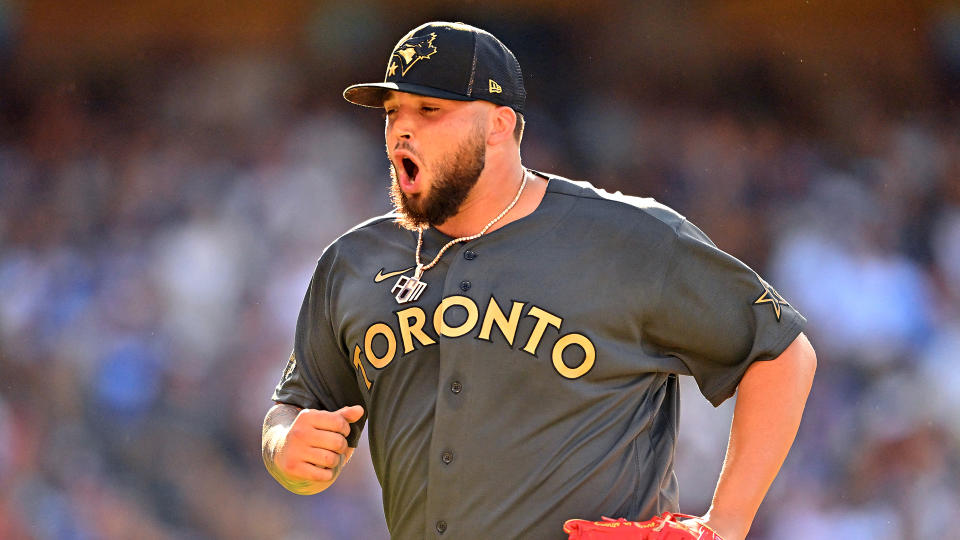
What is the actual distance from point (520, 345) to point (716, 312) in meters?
0.40

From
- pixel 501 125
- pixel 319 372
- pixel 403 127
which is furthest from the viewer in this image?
pixel 319 372

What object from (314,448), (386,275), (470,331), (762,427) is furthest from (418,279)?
(762,427)

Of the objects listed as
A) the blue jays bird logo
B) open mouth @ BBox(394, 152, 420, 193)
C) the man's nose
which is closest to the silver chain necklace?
open mouth @ BBox(394, 152, 420, 193)

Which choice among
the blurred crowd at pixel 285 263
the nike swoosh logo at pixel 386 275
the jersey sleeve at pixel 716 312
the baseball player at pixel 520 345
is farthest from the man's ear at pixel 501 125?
the blurred crowd at pixel 285 263

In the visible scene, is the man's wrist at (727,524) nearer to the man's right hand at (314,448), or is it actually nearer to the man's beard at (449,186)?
the man's right hand at (314,448)

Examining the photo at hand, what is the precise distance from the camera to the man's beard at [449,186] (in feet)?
7.78

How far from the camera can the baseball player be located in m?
2.20

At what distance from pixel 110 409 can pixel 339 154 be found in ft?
5.36

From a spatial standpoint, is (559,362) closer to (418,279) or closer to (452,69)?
(418,279)

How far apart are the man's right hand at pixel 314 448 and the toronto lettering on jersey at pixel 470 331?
0.69 ft

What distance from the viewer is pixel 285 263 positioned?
5434 mm

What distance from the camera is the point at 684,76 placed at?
5.56 metres

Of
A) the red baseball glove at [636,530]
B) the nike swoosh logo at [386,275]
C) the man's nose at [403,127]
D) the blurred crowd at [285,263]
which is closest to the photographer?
the red baseball glove at [636,530]

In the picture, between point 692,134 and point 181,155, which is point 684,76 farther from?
point 181,155
